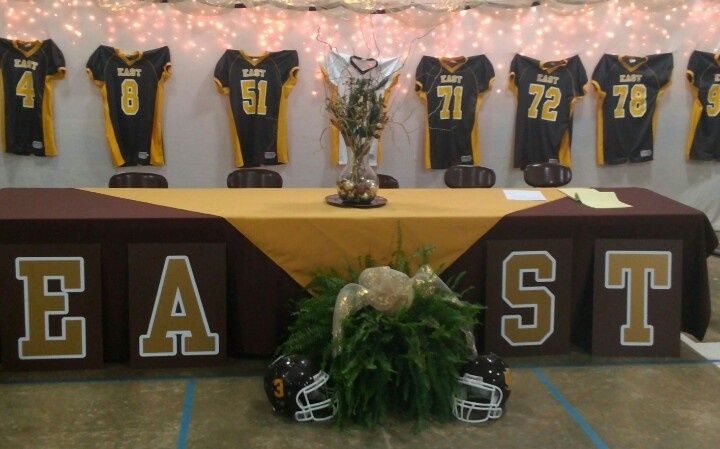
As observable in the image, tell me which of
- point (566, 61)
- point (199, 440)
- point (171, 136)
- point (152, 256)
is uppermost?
point (566, 61)

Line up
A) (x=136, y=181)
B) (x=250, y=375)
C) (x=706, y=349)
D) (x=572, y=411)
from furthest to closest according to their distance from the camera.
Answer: (x=136, y=181)
(x=706, y=349)
(x=250, y=375)
(x=572, y=411)

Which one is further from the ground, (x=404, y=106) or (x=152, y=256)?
(x=404, y=106)

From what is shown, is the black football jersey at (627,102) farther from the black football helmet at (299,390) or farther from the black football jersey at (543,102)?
the black football helmet at (299,390)

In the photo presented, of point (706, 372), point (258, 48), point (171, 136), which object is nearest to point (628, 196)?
point (706, 372)

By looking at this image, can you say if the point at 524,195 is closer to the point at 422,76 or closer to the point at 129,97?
the point at 422,76

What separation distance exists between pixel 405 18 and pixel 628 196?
2882mm

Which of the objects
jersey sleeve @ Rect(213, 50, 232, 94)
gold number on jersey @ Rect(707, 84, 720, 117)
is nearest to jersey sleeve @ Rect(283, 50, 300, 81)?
jersey sleeve @ Rect(213, 50, 232, 94)

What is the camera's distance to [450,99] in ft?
20.1

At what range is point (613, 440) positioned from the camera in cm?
267

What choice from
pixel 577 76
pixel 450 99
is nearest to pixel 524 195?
pixel 450 99

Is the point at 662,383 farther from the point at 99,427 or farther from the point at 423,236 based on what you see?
the point at 99,427

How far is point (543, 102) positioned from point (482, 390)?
3909 mm

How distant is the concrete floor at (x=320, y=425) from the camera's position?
8.67ft

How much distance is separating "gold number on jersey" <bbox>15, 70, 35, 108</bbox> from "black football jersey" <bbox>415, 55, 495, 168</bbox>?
305 cm
